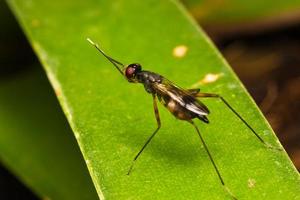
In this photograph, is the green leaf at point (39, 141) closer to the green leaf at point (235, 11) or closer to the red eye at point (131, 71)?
the red eye at point (131, 71)

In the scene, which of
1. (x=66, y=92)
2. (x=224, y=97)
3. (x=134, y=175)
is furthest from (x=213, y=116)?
(x=66, y=92)

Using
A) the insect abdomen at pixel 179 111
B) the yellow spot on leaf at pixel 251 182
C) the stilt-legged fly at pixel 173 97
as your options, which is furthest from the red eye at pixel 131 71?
the yellow spot on leaf at pixel 251 182

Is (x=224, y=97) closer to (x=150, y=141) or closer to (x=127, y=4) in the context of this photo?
(x=150, y=141)

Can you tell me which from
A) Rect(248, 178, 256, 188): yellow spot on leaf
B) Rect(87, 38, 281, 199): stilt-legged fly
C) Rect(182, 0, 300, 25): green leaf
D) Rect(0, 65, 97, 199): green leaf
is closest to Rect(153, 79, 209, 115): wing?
Rect(87, 38, 281, 199): stilt-legged fly

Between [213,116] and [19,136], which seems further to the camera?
[19,136]

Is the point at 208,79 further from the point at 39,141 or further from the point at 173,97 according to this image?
the point at 39,141

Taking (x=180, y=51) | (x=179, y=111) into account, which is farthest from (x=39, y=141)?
(x=179, y=111)
